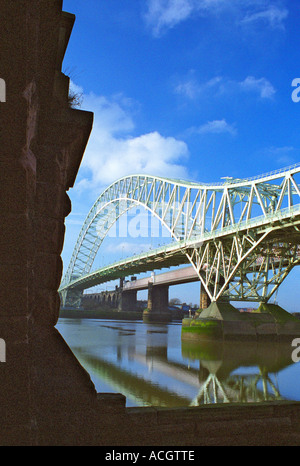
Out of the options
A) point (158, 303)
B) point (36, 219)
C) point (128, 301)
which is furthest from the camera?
point (128, 301)

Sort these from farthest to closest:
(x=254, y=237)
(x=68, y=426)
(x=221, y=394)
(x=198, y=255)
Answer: (x=198, y=255), (x=254, y=237), (x=221, y=394), (x=68, y=426)

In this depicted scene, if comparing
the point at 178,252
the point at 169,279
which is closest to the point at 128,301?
the point at 169,279

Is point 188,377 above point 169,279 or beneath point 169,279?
beneath

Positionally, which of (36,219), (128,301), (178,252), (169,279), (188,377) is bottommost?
(188,377)

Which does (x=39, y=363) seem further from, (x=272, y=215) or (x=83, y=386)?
(x=272, y=215)

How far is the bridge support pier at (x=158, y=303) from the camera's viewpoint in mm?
75562

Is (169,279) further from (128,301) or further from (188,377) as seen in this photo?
(188,377)

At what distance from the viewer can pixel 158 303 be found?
77.5 m

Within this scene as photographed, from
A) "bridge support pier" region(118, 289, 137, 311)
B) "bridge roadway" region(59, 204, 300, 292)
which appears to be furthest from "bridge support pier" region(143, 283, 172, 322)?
Result: "bridge support pier" region(118, 289, 137, 311)

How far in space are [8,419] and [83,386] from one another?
2.35 feet

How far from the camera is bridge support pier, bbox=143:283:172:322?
248ft

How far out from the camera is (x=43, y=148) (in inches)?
156

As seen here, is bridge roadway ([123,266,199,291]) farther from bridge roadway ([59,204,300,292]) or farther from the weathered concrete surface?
the weathered concrete surface
